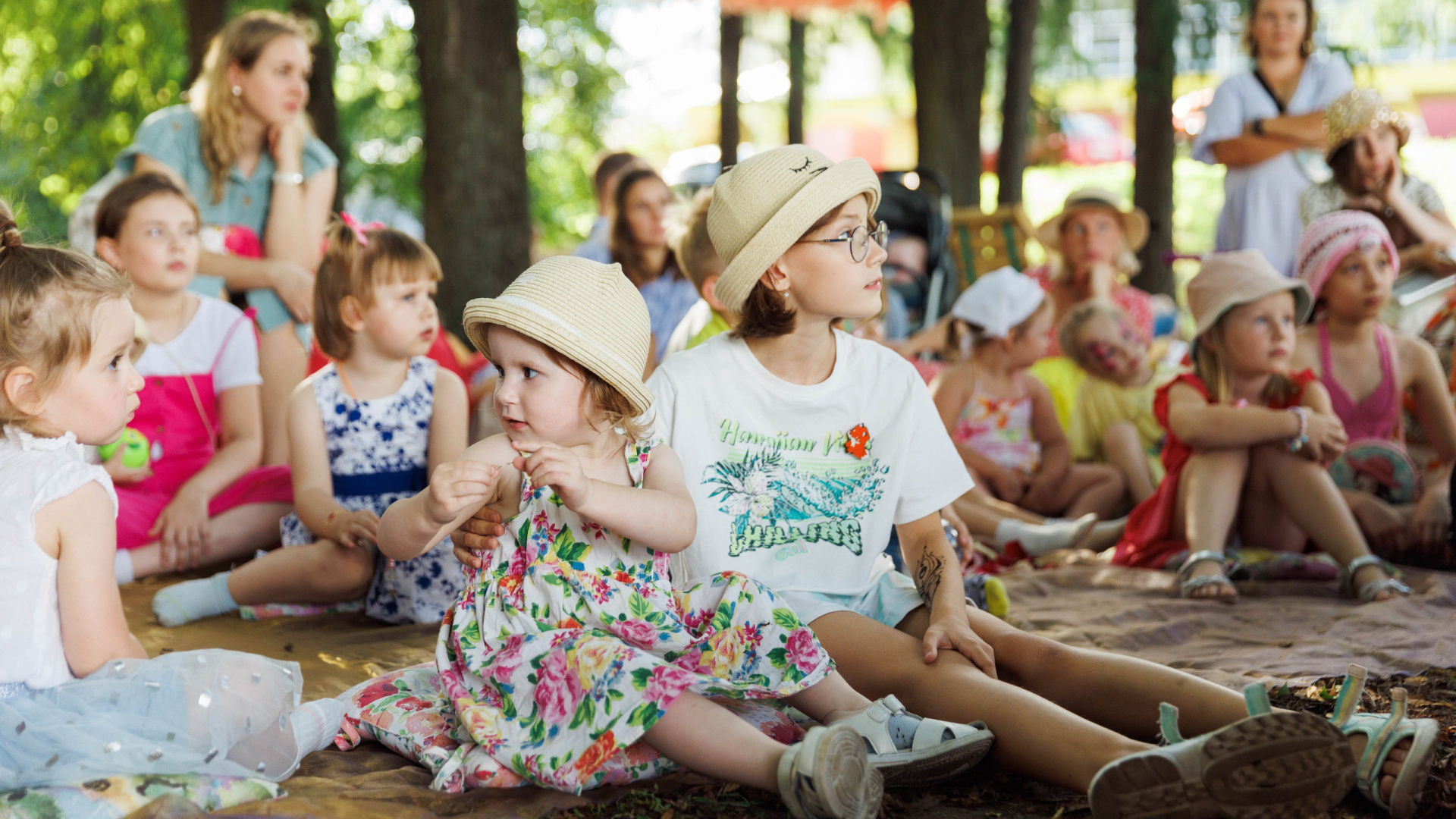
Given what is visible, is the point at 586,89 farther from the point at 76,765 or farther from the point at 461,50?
the point at 76,765

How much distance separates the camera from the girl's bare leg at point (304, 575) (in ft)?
11.1

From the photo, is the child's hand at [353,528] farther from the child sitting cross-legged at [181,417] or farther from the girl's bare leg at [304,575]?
the child sitting cross-legged at [181,417]

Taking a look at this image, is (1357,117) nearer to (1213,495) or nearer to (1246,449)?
(1246,449)

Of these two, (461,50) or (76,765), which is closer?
(76,765)

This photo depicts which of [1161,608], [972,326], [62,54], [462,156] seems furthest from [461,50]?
[62,54]

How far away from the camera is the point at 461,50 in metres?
6.05

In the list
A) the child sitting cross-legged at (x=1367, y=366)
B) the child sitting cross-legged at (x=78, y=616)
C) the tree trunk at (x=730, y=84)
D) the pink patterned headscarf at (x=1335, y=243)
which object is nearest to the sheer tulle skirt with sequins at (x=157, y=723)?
the child sitting cross-legged at (x=78, y=616)

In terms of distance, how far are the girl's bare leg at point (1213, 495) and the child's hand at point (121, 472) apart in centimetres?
349

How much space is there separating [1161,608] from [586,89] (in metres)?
12.2

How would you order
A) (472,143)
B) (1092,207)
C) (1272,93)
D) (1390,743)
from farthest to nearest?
(1092,207) < (472,143) < (1272,93) < (1390,743)

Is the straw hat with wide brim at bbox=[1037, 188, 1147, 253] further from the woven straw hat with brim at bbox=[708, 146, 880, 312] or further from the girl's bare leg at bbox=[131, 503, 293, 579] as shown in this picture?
the girl's bare leg at bbox=[131, 503, 293, 579]

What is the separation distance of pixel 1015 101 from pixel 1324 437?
7.11 metres

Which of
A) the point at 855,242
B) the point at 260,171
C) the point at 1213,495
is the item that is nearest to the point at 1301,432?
the point at 1213,495

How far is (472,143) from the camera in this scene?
6129 mm
